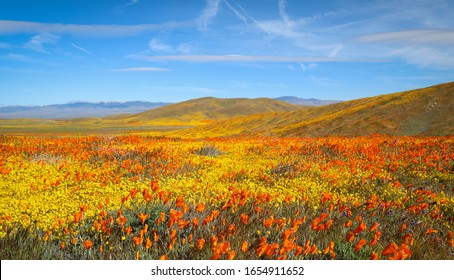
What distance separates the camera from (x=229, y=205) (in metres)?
5.48

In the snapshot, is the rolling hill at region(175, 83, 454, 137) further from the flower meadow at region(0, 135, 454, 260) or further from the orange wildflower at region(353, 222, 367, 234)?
the orange wildflower at region(353, 222, 367, 234)

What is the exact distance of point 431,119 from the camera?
30.9m

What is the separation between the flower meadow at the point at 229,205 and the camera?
429 centimetres

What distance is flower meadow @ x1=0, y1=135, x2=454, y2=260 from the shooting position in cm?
429

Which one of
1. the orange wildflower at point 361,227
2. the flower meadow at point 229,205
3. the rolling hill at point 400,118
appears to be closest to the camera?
the orange wildflower at point 361,227

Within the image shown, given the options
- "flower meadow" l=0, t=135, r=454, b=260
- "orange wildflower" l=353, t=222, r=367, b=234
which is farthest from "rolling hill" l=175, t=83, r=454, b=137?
"orange wildflower" l=353, t=222, r=367, b=234

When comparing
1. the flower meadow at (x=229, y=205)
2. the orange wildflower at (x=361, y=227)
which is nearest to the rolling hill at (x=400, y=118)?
the flower meadow at (x=229, y=205)

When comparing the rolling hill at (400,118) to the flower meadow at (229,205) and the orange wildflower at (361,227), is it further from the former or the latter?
the orange wildflower at (361,227)

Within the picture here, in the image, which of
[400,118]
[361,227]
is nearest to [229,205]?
[361,227]

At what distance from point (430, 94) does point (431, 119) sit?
870cm

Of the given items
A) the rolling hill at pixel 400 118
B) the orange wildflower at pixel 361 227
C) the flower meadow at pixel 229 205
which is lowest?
the flower meadow at pixel 229 205

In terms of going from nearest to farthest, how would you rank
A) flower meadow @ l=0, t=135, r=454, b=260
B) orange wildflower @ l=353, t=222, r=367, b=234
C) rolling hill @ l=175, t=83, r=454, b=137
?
orange wildflower @ l=353, t=222, r=367, b=234, flower meadow @ l=0, t=135, r=454, b=260, rolling hill @ l=175, t=83, r=454, b=137
